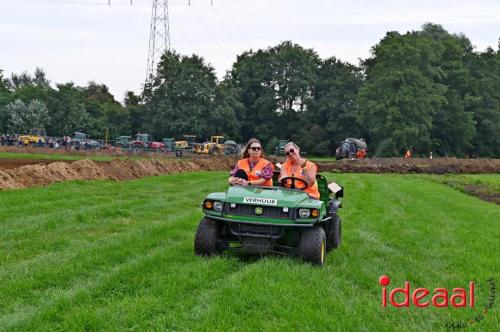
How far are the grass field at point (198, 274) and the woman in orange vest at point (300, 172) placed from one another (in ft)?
3.63

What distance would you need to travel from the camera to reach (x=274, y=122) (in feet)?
287

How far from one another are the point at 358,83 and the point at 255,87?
16052 millimetres

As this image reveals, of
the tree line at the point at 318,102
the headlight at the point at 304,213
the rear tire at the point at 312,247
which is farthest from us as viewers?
the tree line at the point at 318,102

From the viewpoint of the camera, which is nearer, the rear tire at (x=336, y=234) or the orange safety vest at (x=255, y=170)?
the orange safety vest at (x=255, y=170)

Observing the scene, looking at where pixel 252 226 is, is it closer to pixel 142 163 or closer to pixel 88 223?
pixel 88 223

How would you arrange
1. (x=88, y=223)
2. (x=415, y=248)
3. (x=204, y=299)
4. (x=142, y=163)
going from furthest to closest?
1. (x=142, y=163)
2. (x=88, y=223)
3. (x=415, y=248)
4. (x=204, y=299)

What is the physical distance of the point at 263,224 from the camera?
755 centimetres

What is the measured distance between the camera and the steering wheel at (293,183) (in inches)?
342

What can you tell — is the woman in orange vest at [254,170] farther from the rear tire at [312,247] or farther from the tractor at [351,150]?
the tractor at [351,150]

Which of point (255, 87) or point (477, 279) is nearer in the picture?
point (477, 279)

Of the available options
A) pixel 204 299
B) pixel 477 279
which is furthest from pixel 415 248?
pixel 204 299

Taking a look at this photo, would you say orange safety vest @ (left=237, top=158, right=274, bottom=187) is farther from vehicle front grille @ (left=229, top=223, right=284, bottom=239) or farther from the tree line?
the tree line

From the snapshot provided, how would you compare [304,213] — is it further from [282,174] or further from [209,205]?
[282,174]

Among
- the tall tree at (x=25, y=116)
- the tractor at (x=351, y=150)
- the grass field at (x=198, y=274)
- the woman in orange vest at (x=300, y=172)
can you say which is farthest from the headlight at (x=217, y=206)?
the tall tree at (x=25, y=116)
